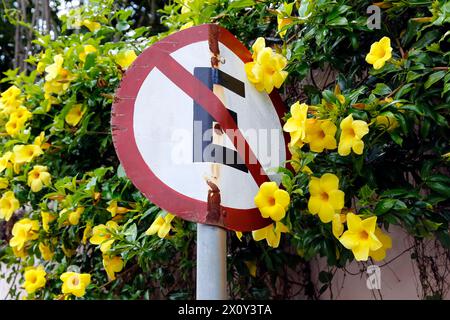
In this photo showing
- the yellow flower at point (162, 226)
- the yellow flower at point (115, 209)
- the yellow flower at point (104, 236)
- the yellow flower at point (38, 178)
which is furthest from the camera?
the yellow flower at point (38, 178)

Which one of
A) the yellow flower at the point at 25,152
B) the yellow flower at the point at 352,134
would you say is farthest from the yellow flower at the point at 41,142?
the yellow flower at the point at 352,134

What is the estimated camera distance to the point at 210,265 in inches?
37.4

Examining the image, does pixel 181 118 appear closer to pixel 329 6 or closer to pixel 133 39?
pixel 329 6

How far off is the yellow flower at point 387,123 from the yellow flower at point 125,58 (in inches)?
29.6

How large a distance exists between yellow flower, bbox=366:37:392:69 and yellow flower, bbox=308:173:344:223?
0.27m

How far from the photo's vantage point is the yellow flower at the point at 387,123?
1.20 m

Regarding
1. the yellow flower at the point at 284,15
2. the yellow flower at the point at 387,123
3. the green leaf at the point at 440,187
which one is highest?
the yellow flower at the point at 284,15

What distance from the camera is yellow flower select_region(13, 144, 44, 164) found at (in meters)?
1.69

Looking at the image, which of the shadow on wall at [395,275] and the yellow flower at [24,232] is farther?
the yellow flower at [24,232]

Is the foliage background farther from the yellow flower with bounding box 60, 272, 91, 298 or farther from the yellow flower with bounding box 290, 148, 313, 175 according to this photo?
the yellow flower with bounding box 60, 272, 91, 298

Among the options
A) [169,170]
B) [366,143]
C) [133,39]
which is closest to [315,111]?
[366,143]

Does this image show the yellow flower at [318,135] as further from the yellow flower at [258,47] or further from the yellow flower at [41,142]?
the yellow flower at [41,142]

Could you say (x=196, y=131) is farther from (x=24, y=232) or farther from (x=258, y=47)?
(x=24, y=232)

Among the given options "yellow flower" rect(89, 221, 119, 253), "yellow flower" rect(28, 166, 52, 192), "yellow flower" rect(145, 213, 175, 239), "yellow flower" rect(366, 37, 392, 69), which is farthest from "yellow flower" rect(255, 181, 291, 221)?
"yellow flower" rect(28, 166, 52, 192)
